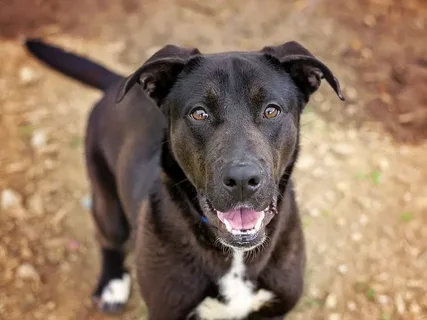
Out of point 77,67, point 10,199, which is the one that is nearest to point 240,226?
point 77,67

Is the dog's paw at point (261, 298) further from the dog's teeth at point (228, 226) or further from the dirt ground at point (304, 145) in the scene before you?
the dirt ground at point (304, 145)

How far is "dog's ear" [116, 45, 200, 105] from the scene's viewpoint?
2.71 metres

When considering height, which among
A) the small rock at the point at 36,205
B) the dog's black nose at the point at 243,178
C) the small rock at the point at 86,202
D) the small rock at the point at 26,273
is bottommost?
the small rock at the point at 26,273

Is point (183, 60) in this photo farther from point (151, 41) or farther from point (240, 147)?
point (151, 41)

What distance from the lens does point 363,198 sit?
4.47 meters

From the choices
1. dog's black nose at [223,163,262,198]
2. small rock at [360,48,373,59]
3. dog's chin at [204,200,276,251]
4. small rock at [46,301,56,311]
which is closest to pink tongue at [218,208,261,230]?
dog's chin at [204,200,276,251]

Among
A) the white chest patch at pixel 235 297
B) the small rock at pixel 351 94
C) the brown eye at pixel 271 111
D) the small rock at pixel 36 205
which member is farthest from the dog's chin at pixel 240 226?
the small rock at pixel 351 94

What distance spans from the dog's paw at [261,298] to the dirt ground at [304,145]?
0.91 meters

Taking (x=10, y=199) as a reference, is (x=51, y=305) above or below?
below

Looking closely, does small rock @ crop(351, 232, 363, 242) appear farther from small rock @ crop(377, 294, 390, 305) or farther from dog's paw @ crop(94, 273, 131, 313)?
dog's paw @ crop(94, 273, 131, 313)

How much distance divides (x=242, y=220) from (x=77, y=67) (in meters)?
1.81

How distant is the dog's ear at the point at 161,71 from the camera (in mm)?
2705

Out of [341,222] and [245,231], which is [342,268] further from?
[245,231]

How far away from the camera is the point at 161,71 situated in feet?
9.34
